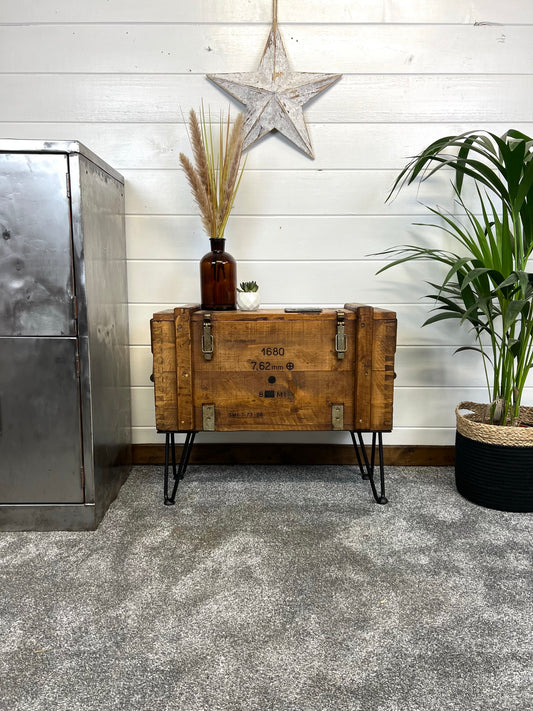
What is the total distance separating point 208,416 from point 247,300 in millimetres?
449

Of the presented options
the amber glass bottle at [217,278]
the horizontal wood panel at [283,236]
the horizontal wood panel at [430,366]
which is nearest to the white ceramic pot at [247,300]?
the amber glass bottle at [217,278]

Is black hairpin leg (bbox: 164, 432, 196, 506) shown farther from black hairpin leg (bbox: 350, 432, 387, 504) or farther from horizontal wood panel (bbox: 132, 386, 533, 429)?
black hairpin leg (bbox: 350, 432, 387, 504)

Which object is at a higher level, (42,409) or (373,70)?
(373,70)

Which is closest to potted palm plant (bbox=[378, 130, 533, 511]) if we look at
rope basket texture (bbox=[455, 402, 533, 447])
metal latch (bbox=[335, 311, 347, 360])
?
rope basket texture (bbox=[455, 402, 533, 447])

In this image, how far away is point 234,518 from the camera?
1617mm

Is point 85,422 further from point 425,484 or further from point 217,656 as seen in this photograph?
point 425,484

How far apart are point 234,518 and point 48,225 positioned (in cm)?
111

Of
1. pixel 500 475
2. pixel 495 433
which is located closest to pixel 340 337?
pixel 495 433

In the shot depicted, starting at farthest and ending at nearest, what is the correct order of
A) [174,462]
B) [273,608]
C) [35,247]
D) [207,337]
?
[174,462], [207,337], [35,247], [273,608]

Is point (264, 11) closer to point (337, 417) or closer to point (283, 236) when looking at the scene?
point (283, 236)

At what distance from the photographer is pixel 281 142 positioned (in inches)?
76.9

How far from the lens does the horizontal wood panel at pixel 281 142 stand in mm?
1943

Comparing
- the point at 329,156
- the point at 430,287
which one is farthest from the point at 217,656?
the point at 329,156

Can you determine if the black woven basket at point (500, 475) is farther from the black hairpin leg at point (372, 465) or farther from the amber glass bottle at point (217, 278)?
the amber glass bottle at point (217, 278)
